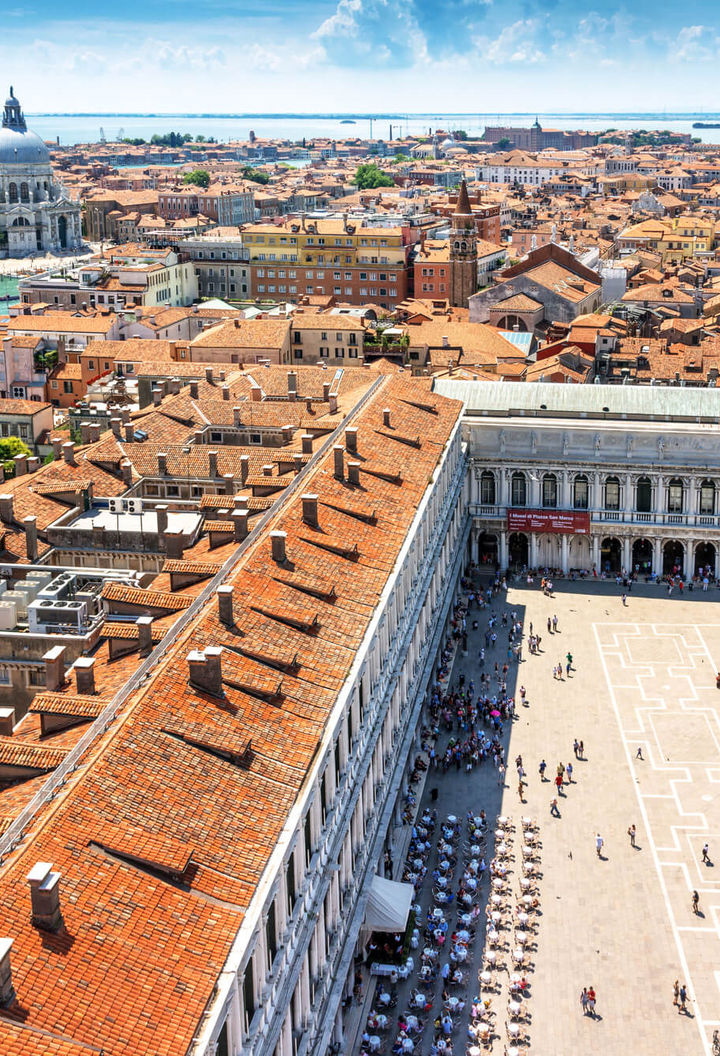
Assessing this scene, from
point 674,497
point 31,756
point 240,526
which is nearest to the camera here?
point 31,756

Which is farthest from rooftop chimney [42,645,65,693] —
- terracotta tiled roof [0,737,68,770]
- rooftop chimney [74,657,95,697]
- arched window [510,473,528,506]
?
arched window [510,473,528,506]

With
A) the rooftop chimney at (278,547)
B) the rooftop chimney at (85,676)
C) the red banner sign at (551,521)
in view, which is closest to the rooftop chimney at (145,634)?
the rooftop chimney at (85,676)

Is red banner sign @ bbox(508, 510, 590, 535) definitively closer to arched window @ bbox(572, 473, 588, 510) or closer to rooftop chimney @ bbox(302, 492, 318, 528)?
arched window @ bbox(572, 473, 588, 510)

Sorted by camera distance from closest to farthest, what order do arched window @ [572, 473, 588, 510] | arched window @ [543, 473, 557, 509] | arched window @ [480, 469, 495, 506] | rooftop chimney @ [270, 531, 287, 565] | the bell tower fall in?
1. rooftop chimney @ [270, 531, 287, 565]
2. arched window @ [572, 473, 588, 510]
3. arched window @ [543, 473, 557, 509]
4. arched window @ [480, 469, 495, 506]
5. the bell tower

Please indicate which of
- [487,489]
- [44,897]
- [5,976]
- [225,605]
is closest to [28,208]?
[487,489]

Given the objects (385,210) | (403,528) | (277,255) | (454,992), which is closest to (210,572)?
(403,528)

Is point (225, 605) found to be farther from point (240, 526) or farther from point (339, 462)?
point (339, 462)

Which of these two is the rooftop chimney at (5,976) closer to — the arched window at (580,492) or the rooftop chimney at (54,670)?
the rooftop chimney at (54,670)
